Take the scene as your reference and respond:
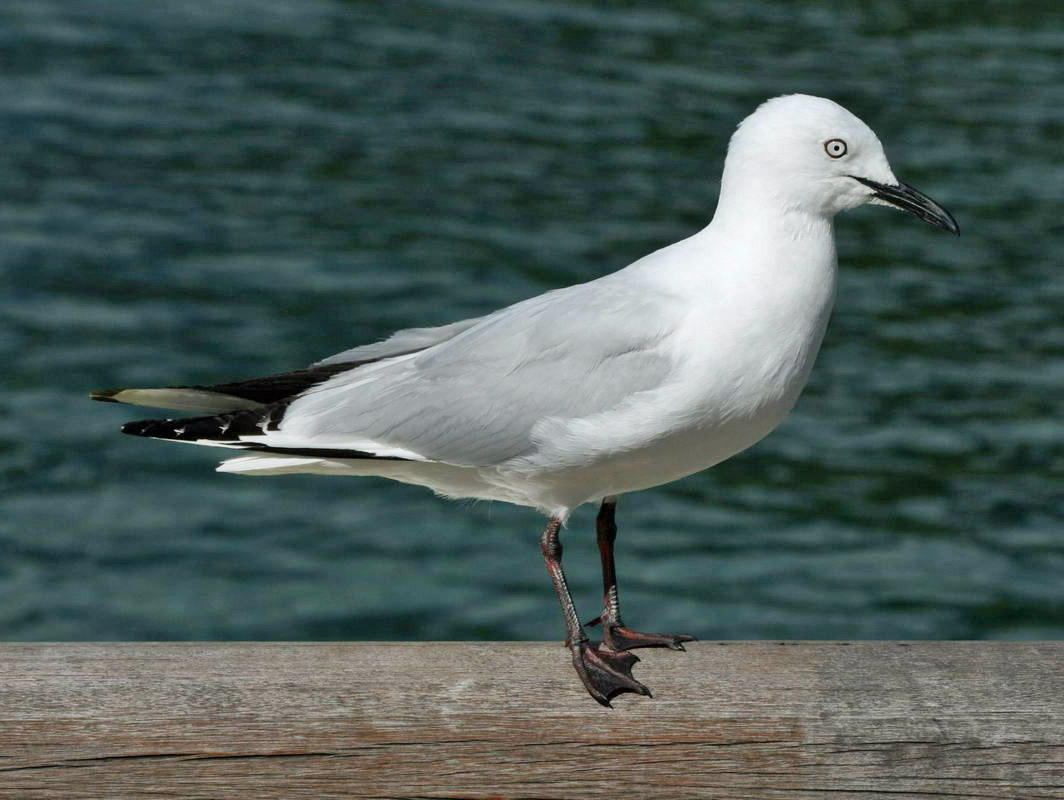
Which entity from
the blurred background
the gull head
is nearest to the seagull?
the gull head

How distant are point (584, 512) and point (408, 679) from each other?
235 inches

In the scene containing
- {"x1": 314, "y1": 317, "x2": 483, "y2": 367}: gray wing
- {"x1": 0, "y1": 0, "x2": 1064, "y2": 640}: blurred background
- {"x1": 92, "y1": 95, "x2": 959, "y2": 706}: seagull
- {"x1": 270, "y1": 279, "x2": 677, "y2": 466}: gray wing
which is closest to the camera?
{"x1": 92, "y1": 95, "x2": 959, "y2": 706}: seagull

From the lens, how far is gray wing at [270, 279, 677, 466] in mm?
3662

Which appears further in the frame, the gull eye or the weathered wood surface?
the gull eye

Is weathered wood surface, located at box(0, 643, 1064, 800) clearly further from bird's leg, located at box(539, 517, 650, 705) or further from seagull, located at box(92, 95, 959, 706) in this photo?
seagull, located at box(92, 95, 959, 706)

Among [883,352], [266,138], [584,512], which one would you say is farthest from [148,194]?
[883,352]

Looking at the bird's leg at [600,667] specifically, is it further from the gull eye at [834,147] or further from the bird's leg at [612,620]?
the gull eye at [834,147]

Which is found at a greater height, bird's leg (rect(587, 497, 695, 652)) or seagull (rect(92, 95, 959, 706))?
seagull (rect(92, 95, 959, 706))

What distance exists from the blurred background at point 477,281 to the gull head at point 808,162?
12.2ft

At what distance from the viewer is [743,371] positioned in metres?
3.49

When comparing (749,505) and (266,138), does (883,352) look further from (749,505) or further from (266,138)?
(266,138)

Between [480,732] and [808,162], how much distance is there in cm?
145

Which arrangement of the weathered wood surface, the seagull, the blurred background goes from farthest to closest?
1. the blurred background
2. the seagull
3. the weathered wood surface

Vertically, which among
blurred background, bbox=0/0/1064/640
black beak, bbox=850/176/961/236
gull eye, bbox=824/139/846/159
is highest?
gull eye, bbox=824/139/846/159
